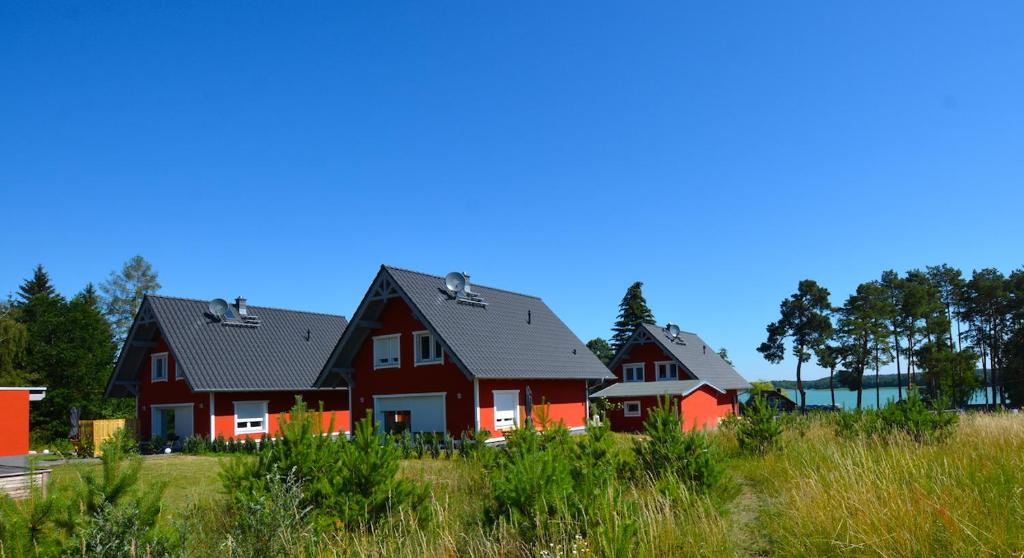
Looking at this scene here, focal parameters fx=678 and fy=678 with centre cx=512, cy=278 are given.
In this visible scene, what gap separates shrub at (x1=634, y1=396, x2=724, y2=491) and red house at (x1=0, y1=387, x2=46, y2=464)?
72.3ft

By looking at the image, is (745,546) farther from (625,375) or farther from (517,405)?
(625,375)

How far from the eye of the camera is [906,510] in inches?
238

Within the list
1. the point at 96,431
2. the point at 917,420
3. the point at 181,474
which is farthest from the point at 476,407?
the point at 96,431

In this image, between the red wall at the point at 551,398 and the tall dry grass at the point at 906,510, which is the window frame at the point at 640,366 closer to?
the red wall at the point at 551,398

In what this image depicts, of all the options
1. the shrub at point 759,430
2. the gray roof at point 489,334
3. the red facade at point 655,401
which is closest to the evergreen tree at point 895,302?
the red facade at point 655,401

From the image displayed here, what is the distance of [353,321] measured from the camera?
2622cm

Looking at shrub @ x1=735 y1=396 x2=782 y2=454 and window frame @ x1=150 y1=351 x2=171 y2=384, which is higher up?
window frame @ x1=150 y1=351 x2=171 y2=384

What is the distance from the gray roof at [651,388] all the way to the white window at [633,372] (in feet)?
7.87

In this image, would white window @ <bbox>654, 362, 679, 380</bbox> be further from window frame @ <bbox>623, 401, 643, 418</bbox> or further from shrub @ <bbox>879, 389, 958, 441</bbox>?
shrub @ <bbox>879, 389, 958, 441</bbox>

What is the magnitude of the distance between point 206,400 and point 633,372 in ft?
78.5

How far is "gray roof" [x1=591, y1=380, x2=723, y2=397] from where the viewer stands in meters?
33.8

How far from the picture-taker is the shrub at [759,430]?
1352cm

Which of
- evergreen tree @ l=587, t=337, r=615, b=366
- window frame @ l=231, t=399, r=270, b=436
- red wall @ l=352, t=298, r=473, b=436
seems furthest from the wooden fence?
evergreen tree @ l=587, t=337, r=615, b=366

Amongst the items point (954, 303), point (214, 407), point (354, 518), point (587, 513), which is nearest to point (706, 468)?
point (587, 513)
